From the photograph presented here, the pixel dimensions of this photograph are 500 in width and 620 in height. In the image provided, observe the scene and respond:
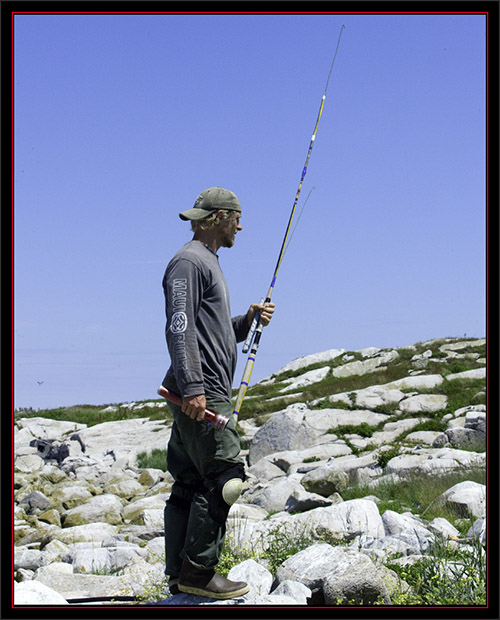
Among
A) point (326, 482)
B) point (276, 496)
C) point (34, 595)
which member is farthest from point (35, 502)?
point (34, 595)

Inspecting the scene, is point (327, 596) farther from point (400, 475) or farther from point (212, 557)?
point (400, 475)

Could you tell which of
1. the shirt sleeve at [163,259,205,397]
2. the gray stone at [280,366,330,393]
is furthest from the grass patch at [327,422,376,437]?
the gray stone at [280,366,330,393]

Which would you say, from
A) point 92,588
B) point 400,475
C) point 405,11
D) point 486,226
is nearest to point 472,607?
point 486,226

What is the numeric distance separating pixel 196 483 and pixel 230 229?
2.17 meters

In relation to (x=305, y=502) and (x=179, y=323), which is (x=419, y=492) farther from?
(x=179, y=323)

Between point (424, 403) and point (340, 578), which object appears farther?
point (424, 403)

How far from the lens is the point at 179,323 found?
17.0 feet

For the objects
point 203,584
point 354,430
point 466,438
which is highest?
point 203,584

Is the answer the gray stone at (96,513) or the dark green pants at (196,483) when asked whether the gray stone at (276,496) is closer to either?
the gray stone at (96,513)

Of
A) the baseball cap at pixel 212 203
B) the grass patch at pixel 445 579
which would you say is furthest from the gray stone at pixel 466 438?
the baseball cap at pixel 212 203

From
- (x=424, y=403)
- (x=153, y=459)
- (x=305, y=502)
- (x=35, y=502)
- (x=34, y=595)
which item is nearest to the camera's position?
(x=34, y=595)

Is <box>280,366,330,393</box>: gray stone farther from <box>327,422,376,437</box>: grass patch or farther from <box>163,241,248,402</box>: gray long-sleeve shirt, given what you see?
<box>163,241,248,402</box>: gray long-sleeve shirt

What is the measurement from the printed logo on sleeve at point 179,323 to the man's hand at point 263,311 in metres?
1.12

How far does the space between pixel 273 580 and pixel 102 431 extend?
75.6ft
